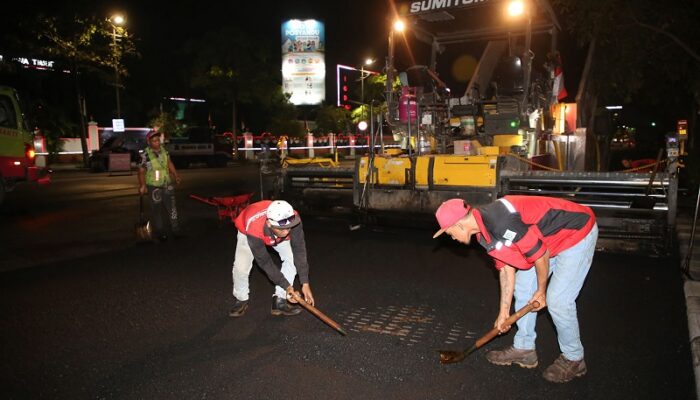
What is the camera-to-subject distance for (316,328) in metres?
4.49

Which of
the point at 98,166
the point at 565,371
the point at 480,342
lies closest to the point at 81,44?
the point at 98,166

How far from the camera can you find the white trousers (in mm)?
4703

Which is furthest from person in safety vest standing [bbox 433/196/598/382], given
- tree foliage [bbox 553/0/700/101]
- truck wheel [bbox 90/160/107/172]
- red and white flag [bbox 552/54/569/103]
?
truck wheel [bbox 90/160/107/172]

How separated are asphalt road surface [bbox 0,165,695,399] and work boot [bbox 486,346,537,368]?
0.07 m

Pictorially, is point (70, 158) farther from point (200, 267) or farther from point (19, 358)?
point (19, 358)

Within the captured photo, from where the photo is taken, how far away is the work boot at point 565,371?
3.49 meters

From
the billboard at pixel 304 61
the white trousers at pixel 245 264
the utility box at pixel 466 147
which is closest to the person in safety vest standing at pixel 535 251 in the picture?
the white trousers at pixel 245 264

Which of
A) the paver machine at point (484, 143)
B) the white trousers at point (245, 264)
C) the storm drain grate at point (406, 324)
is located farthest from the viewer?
the paver machine at point (484, 143)

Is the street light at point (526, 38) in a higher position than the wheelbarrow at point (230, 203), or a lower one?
higher

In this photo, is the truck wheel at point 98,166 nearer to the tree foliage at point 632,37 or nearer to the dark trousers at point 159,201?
the dark trousers at point 159,201

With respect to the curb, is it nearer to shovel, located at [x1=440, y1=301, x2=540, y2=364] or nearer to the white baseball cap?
shovel, located at [x1=440, y1=301, x2=540, y2=364]

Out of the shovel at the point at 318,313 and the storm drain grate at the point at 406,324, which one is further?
the storm drain grate at the point at 406,324

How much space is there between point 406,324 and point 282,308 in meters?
1.12

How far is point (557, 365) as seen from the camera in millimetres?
3564
